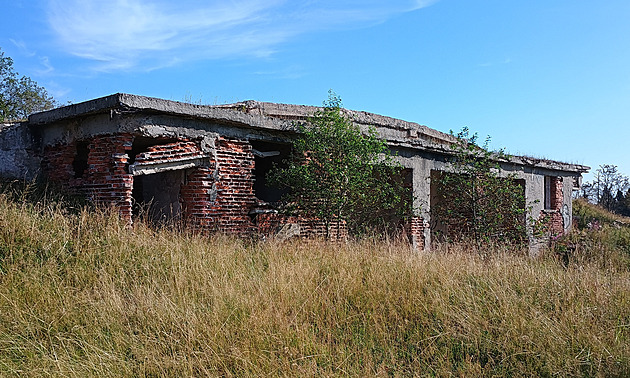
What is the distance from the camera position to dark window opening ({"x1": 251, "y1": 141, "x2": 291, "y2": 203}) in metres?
9.95

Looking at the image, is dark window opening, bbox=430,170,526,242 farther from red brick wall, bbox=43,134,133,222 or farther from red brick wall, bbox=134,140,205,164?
red brick wall, bbox=43,134,133,222

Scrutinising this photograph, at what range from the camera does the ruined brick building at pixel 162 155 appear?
8.09 metres

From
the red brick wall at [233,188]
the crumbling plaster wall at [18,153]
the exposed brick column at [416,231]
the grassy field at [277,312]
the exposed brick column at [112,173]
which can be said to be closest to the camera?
the grassy field at [277,312]

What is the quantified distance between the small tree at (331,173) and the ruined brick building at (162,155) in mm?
500

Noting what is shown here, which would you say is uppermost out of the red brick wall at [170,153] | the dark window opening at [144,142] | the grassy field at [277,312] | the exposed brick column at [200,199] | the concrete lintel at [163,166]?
the dark window opening at [144,142]

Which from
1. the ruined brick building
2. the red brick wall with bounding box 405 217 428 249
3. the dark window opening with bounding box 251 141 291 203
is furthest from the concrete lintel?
the red brick wall with bounding box 405 217 428 249

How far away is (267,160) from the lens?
428 inches

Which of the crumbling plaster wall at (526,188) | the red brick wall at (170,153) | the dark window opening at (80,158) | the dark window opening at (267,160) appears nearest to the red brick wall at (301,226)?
the dark window opening at (267,160)

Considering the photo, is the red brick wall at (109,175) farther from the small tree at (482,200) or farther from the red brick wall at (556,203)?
the red brick wall at (556,203)

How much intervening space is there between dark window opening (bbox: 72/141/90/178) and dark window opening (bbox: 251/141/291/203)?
3.18m

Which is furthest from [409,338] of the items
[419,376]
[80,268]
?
[80,268]

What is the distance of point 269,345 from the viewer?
431 centimetres

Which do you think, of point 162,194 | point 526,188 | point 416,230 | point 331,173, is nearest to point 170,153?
point 162,194

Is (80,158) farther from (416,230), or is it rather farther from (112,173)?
(416,230)
